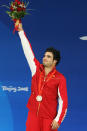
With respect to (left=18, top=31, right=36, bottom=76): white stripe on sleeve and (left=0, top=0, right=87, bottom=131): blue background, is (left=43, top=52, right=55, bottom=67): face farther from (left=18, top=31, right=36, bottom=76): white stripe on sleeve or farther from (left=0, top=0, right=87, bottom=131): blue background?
(left=0, top=0, right=87, bottom=131): blue background

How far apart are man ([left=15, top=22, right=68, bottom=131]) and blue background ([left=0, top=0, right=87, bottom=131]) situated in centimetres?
100

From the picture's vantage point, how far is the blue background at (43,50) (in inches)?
136

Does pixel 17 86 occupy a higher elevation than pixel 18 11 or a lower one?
lower

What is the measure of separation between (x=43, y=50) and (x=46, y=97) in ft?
3.92

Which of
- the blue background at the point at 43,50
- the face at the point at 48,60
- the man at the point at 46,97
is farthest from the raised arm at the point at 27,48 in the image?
the blue background at the point at 43,50

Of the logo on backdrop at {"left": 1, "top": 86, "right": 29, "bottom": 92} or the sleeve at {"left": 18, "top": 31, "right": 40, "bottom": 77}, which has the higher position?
the sleeve at {"left": 18, "top": 31, "right": 40, "bottom": 77}

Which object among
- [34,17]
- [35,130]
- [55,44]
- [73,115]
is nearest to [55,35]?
[55,44]

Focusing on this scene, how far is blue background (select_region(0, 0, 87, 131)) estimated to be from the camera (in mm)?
3443

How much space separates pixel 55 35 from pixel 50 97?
4.28 feet

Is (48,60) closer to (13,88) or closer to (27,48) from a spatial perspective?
(27,48)

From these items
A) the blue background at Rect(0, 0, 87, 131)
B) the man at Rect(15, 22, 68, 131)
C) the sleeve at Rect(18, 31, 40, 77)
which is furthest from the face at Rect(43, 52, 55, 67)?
the blue background at Rect(0, 0, 87, 131)

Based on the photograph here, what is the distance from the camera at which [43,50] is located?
353 centimetres

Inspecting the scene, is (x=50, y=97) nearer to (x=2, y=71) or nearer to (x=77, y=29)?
(x=2, y=71)

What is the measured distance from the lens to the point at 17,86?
137 inches
